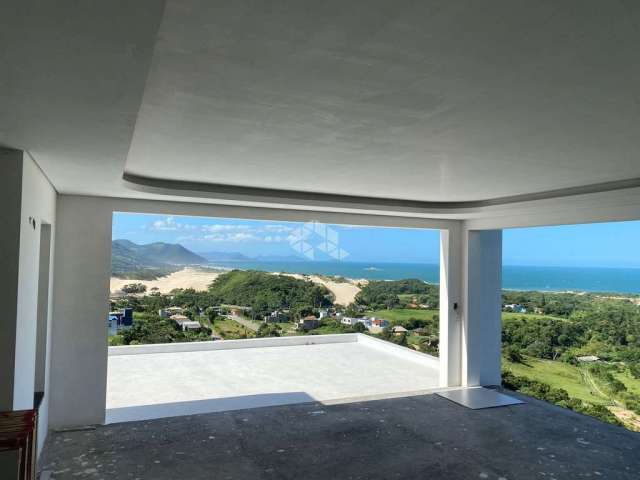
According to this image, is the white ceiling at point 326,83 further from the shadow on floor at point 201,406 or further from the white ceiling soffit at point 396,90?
the shadow on floor at point 201,406

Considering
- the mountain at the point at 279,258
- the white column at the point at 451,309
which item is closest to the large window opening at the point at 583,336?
the white column at the point at 451,309

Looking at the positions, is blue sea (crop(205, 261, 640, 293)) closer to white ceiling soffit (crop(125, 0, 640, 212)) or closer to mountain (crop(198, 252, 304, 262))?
mountain (crop(198, 252, 304, 262))

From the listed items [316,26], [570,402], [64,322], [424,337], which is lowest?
[570,402]

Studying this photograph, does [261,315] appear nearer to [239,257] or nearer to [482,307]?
[239,257]

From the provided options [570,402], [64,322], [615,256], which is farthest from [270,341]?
[615,256]

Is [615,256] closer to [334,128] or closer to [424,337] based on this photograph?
[424,337]
